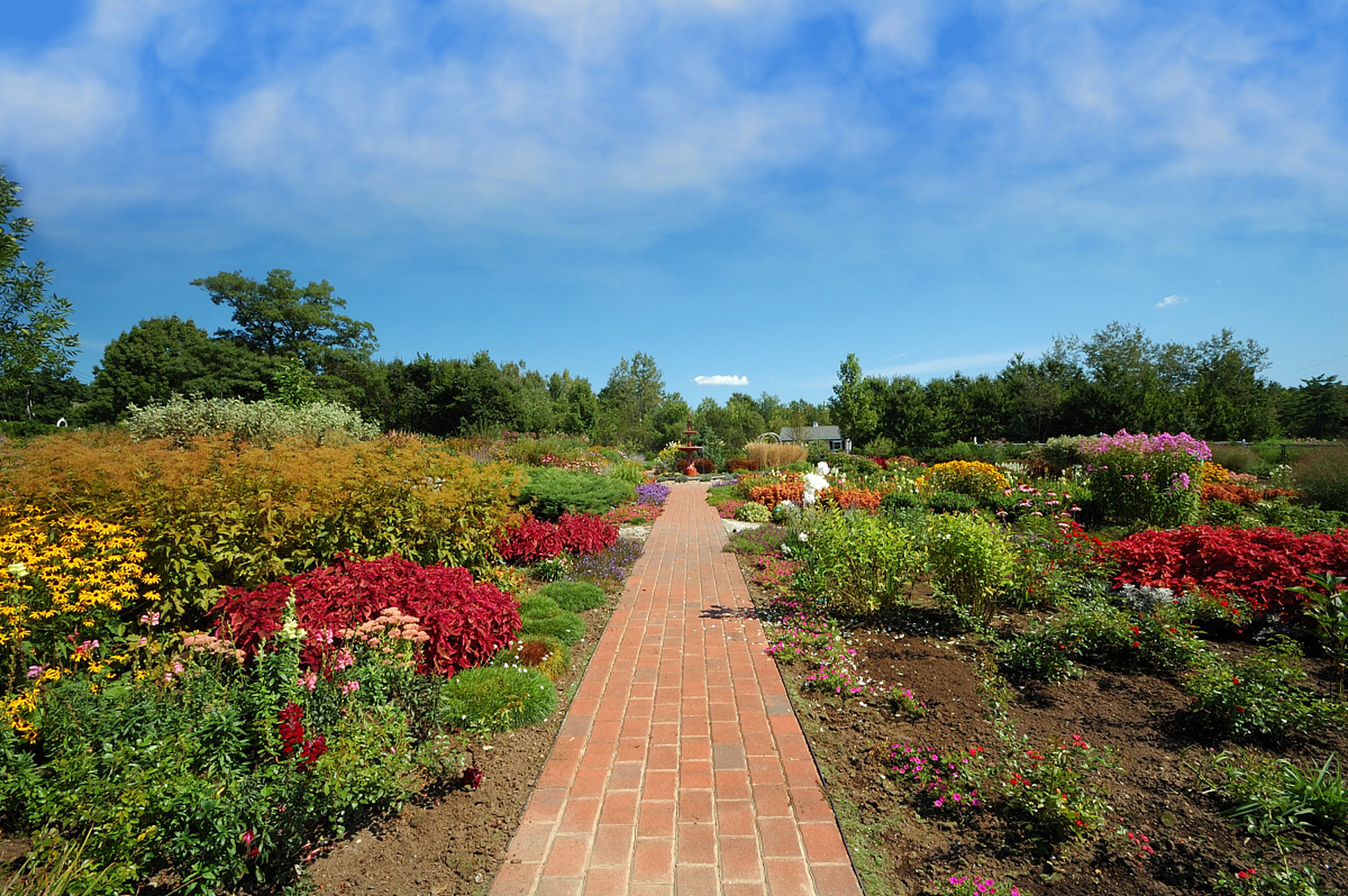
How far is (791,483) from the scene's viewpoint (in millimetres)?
12648

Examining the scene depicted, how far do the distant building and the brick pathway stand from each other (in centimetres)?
2746

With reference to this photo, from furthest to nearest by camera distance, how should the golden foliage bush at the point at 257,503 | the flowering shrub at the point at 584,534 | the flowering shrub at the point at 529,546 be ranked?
1. the flowering shrub at the point at 584,534
2. the flowering shrub at the point at 529,546
3. the golden foliage bush at the point at 257,503

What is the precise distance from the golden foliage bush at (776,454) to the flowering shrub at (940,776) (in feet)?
53.1

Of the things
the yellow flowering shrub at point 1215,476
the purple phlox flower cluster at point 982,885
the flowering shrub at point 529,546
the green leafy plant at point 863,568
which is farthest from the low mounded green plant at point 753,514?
the purple phlox flower cluster at point 982,885

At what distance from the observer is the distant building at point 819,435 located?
1310 inches

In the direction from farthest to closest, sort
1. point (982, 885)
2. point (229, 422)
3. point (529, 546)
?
point (229, 422) → point (529, 546) → point (982, 885)

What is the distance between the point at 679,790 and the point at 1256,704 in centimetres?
278

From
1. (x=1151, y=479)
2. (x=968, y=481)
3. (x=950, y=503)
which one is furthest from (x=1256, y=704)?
(x=968, y=481)

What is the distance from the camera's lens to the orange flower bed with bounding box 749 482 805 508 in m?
11.7

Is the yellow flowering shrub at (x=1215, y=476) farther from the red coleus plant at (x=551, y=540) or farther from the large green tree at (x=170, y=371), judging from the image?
the large green tree at (x=170, y=371)

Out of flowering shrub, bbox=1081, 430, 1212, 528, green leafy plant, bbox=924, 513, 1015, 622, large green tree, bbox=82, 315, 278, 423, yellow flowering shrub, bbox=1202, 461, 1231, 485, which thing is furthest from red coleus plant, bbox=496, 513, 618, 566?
large green tree, bbox=82, 315, 278, 423

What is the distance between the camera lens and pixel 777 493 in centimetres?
1195

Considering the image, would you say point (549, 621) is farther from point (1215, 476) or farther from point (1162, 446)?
point (1215, 476)

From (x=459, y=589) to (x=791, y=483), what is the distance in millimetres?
9792
